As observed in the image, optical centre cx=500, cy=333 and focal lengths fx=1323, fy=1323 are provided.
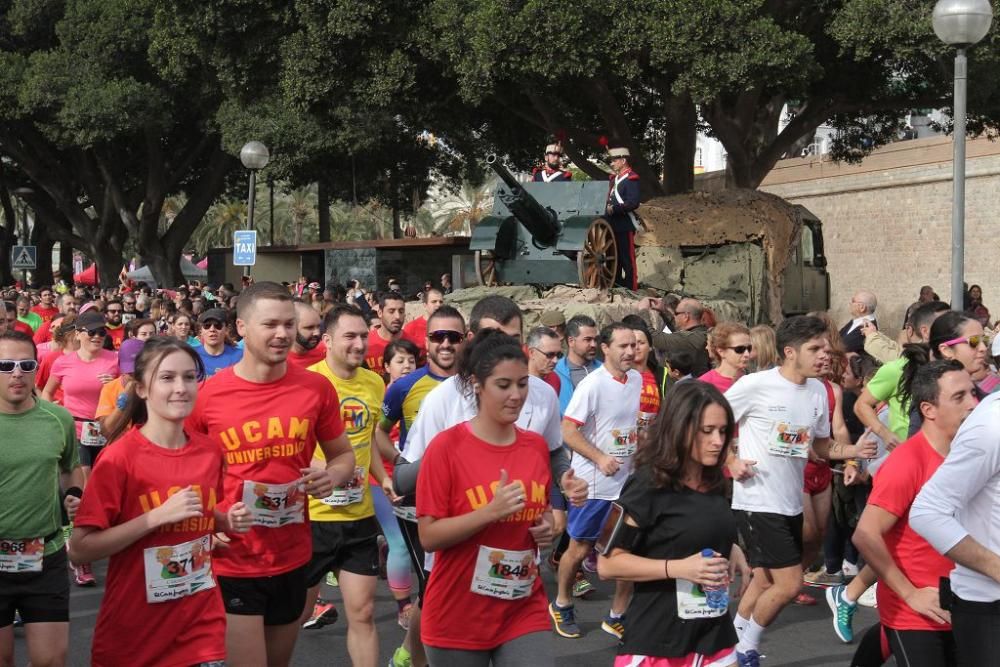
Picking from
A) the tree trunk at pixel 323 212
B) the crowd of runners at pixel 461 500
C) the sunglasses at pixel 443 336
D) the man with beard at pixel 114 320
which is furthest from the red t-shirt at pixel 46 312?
the tree trunk at pixel 323 212

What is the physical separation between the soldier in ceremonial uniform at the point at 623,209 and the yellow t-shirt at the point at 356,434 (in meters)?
9.39

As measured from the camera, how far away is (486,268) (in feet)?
57.0

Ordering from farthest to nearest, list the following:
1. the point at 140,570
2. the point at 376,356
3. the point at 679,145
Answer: the point at 679,145 → the point at 376,356 → the point at 140,570

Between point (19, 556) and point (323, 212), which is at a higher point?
point (323, 212)

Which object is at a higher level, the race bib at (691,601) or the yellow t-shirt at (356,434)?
the yellow t-shirt at (356,434)

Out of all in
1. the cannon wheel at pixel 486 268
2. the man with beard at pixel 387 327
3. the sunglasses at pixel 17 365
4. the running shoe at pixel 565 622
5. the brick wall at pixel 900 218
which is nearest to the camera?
the sunglasses at pixel 17 365

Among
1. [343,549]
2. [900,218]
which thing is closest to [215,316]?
[343,549]

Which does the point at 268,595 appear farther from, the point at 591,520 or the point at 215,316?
the point at 215,316

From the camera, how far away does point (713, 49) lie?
2062cm

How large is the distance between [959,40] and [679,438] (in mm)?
7363

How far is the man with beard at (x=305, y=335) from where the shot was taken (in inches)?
275

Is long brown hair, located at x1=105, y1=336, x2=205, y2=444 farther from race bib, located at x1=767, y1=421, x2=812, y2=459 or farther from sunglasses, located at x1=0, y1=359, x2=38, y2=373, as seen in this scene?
race bib, located at x1=767, y1=421, x2=812, y2=459

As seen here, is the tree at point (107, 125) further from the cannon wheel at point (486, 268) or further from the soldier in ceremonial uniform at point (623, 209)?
the soldier in ceremonial uniform at point (623, 209)

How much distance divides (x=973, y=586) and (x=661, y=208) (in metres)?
16.1
